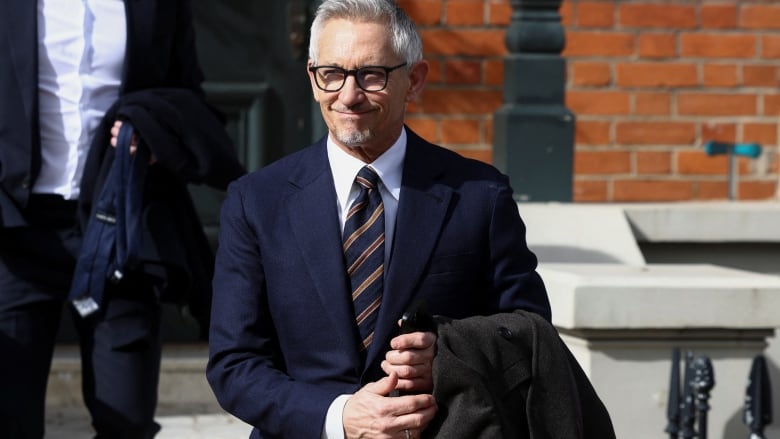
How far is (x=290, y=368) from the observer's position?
10.2 feet

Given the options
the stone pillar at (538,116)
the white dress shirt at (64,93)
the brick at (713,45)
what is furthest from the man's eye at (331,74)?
the brick at (713,45)

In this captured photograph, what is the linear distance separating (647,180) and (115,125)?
2866 millimetres

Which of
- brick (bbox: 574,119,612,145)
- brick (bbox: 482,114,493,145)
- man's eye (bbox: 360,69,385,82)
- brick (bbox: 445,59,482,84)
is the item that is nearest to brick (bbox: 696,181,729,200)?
brick (bbox: 574,119,612,145)

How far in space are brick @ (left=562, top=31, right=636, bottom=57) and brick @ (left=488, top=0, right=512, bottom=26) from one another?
251 millimetres

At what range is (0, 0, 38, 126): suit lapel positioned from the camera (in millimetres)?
4312

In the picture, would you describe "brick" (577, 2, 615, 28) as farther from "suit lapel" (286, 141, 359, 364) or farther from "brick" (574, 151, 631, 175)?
"suit lapel" (286, 141, 359, 364)

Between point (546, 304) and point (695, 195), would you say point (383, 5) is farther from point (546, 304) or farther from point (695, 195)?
point (695, 195)

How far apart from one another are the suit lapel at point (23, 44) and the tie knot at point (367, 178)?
1.48 m

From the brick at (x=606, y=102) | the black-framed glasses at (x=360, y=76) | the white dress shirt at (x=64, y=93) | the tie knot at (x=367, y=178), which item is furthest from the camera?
the brick at (x=606, y=102)

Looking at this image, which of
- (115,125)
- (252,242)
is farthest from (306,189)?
(115,125)

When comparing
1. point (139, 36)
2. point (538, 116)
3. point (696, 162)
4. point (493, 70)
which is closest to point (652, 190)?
point (696, 162)

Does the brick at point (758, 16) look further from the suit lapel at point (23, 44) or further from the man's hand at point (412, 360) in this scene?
the man's hand at point (412, 360)

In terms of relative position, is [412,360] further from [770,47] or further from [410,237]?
[770,47]

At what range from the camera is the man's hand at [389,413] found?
289 centimetres
